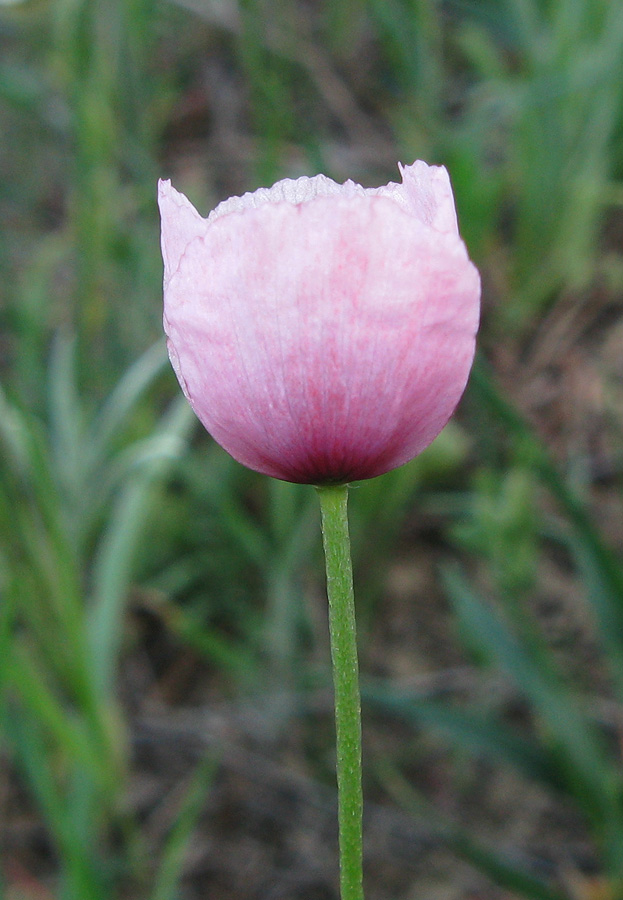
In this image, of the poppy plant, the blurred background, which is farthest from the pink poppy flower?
the blurred background

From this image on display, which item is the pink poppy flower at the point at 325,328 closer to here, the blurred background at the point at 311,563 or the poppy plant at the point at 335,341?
the poppy plant at the point at 335,341

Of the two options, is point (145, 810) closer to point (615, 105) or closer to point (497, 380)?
point (497, 380)

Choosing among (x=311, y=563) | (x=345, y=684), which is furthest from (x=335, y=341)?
(x=311, y=563)

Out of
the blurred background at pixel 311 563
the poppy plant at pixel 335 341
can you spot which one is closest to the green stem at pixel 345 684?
the poppy plant at pixel 335 341

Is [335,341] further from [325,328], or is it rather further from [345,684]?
[345,684]

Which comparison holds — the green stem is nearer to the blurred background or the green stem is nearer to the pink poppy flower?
the pink poppy flower

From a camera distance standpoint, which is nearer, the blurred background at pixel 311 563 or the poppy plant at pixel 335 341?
the poppy plant at pixel 335 341

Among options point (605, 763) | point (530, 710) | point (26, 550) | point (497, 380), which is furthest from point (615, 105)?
point (26, 550)
